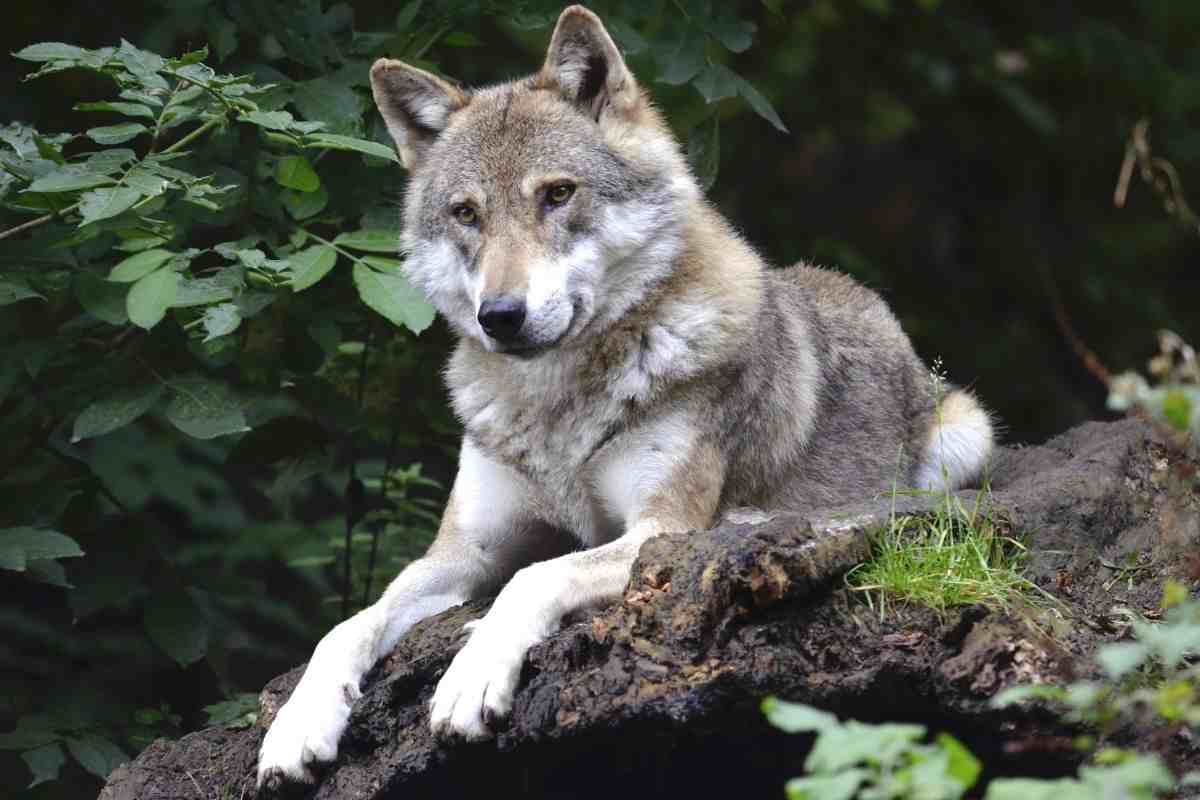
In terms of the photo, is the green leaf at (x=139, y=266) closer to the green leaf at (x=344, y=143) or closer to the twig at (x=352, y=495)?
the green leaf at (x=344, y=143)

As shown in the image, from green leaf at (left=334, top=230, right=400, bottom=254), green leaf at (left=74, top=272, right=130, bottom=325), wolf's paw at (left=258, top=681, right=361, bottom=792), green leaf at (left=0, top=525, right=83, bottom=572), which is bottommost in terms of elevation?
green leaf at (left=0, top=525, right=83, bottom=572)

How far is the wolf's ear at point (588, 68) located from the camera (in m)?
5.01

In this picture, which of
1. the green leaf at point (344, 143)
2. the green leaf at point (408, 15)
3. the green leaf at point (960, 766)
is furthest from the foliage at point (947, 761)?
the green leaf at point (408, 15)

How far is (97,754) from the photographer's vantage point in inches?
205

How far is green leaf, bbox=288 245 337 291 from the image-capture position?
476 cm

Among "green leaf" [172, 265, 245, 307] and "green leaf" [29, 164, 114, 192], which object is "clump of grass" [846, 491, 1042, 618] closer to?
"green leaf" [172, 265, 245, 307]

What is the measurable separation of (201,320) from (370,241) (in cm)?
68

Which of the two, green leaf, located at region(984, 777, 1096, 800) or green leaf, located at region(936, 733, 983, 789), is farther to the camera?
green leaf, located at region(936, 733, 983, 789)

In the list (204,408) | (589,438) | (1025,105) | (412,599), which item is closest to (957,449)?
(589,438)

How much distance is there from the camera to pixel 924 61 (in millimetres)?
9859

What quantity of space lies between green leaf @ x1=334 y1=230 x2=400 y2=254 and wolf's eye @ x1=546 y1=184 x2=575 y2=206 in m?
0.62

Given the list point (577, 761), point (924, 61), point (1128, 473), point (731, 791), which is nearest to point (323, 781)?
point (577, 761)

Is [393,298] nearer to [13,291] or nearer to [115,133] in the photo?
[115,133]

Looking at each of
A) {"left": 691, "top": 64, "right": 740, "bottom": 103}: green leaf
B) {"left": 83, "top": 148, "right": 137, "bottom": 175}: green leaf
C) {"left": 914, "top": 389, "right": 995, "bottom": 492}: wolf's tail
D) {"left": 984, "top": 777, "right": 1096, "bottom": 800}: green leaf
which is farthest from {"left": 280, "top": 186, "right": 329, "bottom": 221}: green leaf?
{"left": 984, "top": 777, "right": 1096, "bottom": 800}: green leaf
